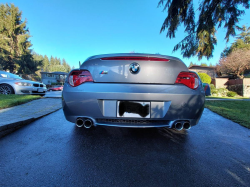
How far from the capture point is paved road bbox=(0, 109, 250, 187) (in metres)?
1.13

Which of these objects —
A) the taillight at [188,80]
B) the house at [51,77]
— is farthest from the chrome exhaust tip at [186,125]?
the house at [51,77]

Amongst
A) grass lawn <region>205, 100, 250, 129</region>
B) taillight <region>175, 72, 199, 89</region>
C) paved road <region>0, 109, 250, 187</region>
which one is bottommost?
A: paved road <region>0, 109, 250, 187</region>

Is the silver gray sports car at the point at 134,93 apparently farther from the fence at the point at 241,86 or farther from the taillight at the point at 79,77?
the fence at the point at 241,86

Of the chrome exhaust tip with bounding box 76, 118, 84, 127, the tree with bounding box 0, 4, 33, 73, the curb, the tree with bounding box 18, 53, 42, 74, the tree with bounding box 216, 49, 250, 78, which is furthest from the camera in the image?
the tree with bounding box 18, 53, 42, 74

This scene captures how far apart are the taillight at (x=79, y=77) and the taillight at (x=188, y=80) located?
1170mm

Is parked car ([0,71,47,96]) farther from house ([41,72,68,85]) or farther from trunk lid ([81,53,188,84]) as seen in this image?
house ([41,72,68,85])

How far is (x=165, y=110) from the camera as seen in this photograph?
1510mm

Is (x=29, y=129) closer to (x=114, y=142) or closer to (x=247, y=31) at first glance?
(x=114, y=142)

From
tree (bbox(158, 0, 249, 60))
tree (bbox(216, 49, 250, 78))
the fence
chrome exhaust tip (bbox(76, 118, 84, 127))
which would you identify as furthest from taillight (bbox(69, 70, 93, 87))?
tree (bbox(216, 49, 250, 78))

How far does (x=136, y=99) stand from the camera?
1483 millimetres

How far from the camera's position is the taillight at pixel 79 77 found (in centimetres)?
162

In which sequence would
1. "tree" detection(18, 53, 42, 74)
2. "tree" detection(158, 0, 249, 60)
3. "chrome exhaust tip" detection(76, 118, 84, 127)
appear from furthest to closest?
"tree" detection(18, 53, 42, 74) < "tree" detection(158, 0, 249, 60) < "chrome exhaust tip" detection(76, 118, 84, 127)

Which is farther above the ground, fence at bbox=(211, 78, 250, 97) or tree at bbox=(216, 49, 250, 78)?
tree at bbox=(216, 49, 250, 78)

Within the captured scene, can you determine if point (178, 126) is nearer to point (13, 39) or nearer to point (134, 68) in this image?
point (134, 68)
